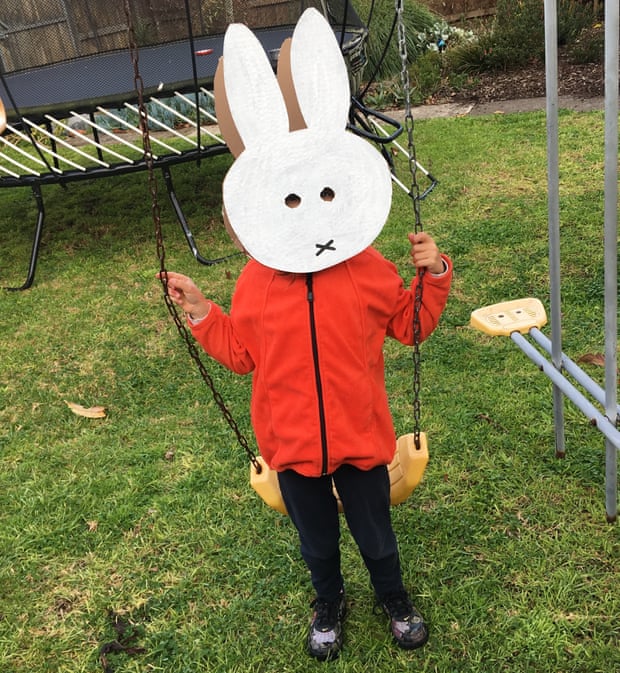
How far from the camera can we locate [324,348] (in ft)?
4.74

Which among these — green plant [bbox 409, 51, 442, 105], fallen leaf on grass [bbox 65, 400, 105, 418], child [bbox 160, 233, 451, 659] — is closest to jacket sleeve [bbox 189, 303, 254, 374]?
child [bbox 160, 233, 451, 659]

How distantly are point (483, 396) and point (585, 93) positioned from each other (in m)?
4.41

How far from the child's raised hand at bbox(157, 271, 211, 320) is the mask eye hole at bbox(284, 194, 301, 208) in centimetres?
29

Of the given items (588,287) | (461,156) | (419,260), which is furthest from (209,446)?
(461,156)

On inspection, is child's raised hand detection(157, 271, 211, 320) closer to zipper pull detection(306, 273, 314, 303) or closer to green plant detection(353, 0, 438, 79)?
zipper pull detection(306, 273, 314, 303)

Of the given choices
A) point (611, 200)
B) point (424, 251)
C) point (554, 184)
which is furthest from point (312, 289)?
point (554, 184)

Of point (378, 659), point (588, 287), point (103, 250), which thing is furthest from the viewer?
point (103, 250)

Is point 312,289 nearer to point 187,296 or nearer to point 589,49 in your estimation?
point 187,296

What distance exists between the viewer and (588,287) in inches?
125

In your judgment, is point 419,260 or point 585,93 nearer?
point 419,260

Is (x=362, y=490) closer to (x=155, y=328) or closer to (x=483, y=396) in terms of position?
(x=483, y=396)

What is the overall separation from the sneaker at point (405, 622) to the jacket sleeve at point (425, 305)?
0.72 meters

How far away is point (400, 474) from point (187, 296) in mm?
653

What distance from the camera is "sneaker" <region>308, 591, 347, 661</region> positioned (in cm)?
179
